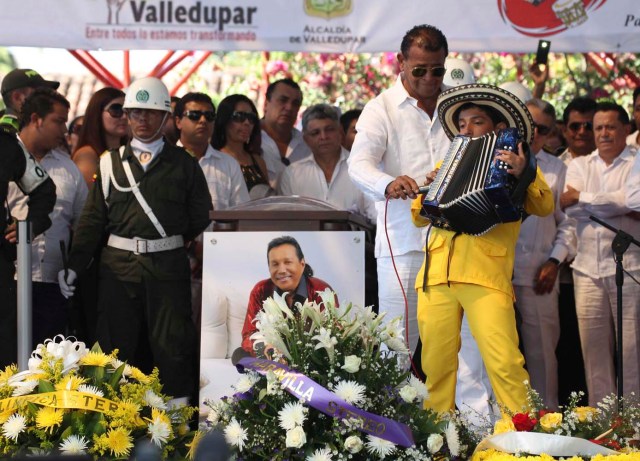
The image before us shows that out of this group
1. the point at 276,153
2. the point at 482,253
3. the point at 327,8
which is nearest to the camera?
the point at 482,253

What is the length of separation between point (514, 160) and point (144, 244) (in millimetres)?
2857

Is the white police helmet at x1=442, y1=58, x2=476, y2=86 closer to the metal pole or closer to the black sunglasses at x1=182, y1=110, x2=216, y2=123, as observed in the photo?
the black sunglasses at x1=182, y1=110, x2=216, y2=123

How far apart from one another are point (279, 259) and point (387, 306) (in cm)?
75

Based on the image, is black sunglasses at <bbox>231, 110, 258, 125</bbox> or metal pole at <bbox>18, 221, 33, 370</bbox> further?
black sunglasses at <bbox>231, 110, 258, 125</bbox>

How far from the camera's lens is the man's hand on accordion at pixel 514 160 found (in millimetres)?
6484

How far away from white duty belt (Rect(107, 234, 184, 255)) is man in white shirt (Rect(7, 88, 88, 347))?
63cm

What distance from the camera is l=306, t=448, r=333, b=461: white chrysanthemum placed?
4.82 metres

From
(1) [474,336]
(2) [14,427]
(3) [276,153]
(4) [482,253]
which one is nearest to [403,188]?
(4) [482,253]

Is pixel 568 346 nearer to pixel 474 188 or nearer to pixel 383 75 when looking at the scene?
pixel 474 188

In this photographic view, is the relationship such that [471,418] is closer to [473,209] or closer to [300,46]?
[473,209]

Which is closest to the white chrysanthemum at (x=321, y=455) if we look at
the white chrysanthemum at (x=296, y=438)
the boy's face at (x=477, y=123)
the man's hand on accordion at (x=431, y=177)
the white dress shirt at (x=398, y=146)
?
the white chrysanthemum at (x=296, y=438)

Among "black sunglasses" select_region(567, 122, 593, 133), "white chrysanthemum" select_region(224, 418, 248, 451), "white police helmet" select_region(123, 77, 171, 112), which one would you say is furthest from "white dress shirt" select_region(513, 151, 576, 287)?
"white chrysanthemum" select_region(224, 418, 248, 451)

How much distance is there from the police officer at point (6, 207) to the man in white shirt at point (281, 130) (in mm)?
2294

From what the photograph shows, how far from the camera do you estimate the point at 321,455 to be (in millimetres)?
4840
